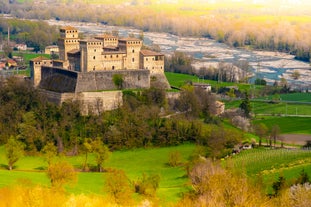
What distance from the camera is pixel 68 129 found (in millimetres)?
31000

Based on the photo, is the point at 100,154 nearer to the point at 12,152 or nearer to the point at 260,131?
the point at 12,152

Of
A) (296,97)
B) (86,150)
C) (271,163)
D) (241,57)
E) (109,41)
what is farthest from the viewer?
(241,57)

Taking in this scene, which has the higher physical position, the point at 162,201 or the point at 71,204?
the point at 71,204

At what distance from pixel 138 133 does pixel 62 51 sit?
7.14 m

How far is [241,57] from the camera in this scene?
68.3 meters

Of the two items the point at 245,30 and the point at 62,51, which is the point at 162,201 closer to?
the point at 62,51

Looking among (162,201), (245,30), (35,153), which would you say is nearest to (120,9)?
(245,30)

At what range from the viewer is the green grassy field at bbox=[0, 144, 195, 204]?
883 inches

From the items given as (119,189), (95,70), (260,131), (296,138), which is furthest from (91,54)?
(119,189)

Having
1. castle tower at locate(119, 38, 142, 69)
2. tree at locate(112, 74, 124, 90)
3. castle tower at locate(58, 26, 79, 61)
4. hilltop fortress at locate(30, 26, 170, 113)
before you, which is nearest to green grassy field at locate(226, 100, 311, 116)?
hilltop fortress at locate(30, 26, 170, 113)

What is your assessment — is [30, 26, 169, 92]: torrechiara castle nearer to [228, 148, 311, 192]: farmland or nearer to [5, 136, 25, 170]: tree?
[5, 136, 25, 170]: tree

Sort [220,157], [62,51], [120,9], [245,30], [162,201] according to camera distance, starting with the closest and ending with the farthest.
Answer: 1. [162,201]
2. [220,157]
3. [62,51]
4. [245,30]
5. [120,9]

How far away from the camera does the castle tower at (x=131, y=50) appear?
1371 inches

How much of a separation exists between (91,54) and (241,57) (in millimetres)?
36830
